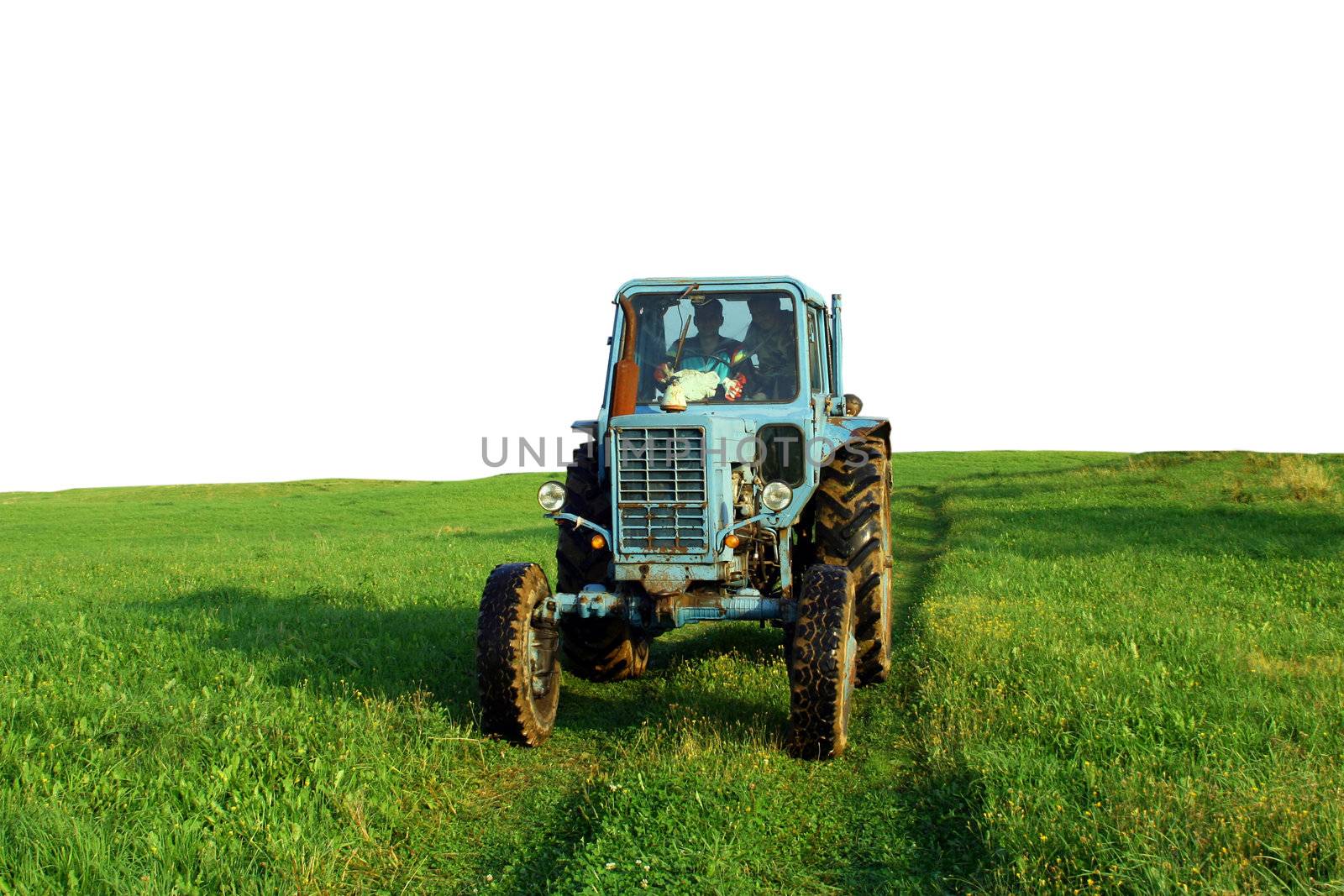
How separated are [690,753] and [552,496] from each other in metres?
2.05

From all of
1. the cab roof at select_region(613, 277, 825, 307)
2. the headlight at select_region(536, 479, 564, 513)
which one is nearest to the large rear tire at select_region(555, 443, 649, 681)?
the headlight at select_region(536, 479, 564, 513)

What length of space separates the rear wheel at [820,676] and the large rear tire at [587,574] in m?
1.88

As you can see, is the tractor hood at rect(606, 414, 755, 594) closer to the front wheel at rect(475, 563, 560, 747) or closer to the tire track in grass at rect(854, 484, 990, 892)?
the front wheel at rect(475, 563, 560, 747)

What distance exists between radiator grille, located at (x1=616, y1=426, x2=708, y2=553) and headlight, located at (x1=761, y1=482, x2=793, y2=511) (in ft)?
1.44

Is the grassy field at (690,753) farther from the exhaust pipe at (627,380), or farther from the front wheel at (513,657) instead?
the exhaust pipe at (627,380)

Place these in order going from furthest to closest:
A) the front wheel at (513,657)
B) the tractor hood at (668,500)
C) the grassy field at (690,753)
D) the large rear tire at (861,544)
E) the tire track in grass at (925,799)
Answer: the large rear tire at (861,544) < the tractor hood at (668,500) < the front wheel at (513,657) < the tire track in grass at (925,799) < the grassy field at (690,753)

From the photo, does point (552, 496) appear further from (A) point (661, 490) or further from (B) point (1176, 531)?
(B) point (1176, 531)

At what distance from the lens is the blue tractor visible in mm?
6223

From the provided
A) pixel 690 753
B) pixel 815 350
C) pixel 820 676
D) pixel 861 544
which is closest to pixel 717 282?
pixel 815 350

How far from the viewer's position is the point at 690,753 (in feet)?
18.7

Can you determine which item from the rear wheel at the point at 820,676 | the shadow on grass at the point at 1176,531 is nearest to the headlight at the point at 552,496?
the rear wheel at the point at 820,676

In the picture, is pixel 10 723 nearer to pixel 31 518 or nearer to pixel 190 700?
pixel 190 700

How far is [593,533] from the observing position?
7383 mm

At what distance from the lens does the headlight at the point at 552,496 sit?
22.8 ft
